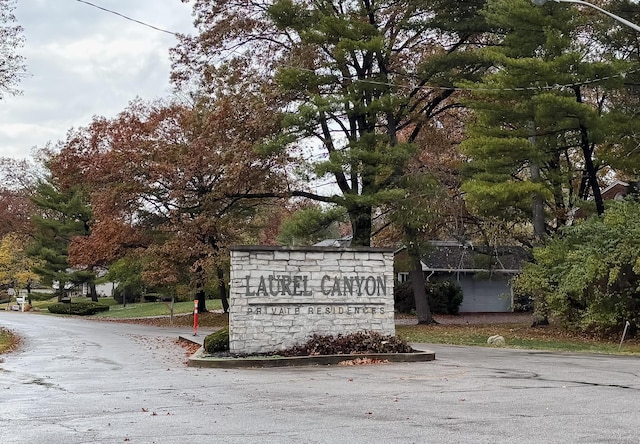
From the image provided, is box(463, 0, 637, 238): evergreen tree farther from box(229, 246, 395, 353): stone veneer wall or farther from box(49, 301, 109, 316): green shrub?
box(49, 301, 109, 316): green shrub

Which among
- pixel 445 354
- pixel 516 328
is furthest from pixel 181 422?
pixel 516 328

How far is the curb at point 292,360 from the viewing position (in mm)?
15688

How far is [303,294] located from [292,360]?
6.18 ft

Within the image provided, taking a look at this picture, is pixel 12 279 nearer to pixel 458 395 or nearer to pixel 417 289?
pixel 417 289

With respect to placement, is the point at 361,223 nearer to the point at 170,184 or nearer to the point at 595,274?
the point at 595,274

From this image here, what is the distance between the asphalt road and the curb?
47 cm

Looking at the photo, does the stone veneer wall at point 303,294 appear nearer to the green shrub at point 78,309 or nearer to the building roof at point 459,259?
the building roof at point 459,259

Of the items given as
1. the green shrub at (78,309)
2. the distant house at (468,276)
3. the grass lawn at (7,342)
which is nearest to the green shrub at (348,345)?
the grass lawn at (7,342)

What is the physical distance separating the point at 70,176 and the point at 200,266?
10.5 metres

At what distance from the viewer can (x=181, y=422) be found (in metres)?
8.57

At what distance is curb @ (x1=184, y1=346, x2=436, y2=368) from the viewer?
51.5 feet

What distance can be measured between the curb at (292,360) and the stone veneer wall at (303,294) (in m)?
0.93

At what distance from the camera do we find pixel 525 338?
2603 cm

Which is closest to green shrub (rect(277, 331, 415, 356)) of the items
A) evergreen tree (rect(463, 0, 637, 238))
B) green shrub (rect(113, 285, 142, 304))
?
evergreen tree (rect(463, 0, 637, 238))
